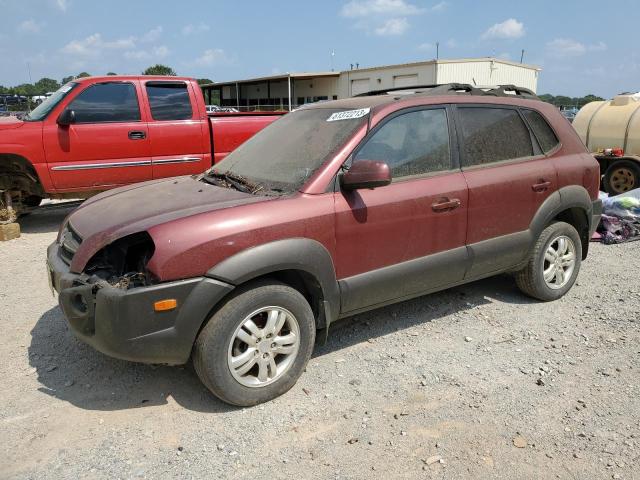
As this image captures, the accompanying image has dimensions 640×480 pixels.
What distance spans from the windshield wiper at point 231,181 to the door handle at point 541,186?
2289 mm

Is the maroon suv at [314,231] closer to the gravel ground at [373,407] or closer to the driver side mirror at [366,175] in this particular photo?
the driver side mirror at [366,175]

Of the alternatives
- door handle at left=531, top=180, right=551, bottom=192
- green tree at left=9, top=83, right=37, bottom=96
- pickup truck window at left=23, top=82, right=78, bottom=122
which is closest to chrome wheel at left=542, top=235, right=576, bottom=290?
door handle at left=531, top=180, right=551, bottom=192

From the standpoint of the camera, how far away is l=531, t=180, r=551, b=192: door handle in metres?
4.28

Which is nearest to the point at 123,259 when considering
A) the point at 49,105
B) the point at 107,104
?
the point at 107,104

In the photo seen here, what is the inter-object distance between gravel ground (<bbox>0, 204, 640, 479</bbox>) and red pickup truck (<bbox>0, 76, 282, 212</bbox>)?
3102mm

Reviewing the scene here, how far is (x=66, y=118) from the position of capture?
→ 6.91 m

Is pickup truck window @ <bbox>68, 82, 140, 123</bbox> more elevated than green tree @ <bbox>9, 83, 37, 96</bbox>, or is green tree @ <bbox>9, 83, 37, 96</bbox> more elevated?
green tree @ <bbox>9, 83, 37, 96</bbox>

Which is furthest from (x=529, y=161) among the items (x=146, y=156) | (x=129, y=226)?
(x=146, y=156)

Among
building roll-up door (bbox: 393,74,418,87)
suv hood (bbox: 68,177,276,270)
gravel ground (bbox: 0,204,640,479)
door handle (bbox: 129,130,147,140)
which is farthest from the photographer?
building roll-up door (bbox: 393,74,418,87)

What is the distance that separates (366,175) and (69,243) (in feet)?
6.35

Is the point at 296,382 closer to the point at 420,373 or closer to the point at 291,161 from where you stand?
the point at 420,373

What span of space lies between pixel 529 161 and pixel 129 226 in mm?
3163

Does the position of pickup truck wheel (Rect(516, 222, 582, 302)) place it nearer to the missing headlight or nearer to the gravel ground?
the gravel ground

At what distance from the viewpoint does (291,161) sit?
3609 mm
